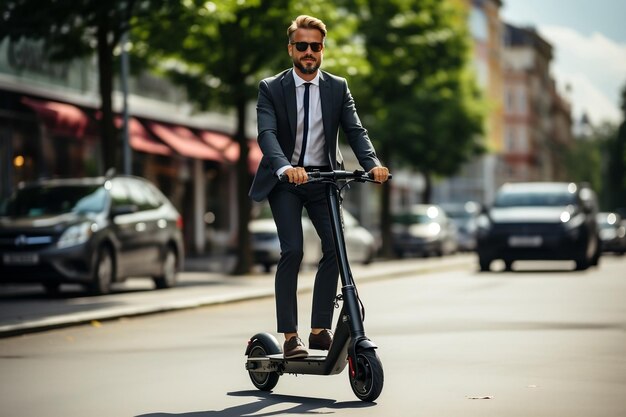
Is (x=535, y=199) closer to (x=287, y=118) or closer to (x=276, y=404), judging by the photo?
(x=287, y=118)

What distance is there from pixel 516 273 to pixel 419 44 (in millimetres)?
14753

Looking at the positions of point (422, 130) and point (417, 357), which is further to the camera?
point (422, 130)

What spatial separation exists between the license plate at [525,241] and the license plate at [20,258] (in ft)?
34.4

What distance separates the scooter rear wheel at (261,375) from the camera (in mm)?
8148

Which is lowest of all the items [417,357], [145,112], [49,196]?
[417,357]

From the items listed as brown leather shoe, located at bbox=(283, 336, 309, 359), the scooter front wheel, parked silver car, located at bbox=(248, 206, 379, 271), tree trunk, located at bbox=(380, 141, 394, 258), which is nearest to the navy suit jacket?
brown leather shoe, located at bbox=(283, 336, 309, 359)

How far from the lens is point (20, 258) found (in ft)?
59.8

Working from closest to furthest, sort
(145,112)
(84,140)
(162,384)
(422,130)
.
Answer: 1. (162,384)
2. (84,140)
3. (145,112)
4. (422,130)

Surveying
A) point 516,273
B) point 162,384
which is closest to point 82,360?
point 162,384

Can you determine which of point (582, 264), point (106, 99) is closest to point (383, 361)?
point (106, 99)

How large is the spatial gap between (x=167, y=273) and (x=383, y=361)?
11712mm

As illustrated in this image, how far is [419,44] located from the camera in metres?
39.7

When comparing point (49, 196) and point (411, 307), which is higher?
point (49, 196)

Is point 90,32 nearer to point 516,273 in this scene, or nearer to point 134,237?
point 134,237
